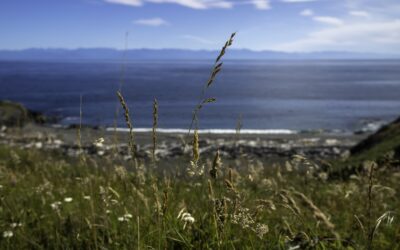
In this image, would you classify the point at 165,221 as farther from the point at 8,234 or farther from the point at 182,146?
the point at 182,146

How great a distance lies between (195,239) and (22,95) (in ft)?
327

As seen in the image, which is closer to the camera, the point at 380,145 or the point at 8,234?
the point at 8,234

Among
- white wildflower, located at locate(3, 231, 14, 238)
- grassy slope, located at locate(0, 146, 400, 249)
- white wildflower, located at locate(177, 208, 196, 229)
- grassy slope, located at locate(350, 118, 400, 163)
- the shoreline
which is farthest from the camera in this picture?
the shoreline

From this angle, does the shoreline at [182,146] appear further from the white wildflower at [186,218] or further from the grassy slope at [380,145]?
the white wildflower at [186,218]

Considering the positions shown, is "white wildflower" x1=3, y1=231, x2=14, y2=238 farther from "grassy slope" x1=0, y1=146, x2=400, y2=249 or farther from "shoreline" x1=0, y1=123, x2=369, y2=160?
"shoreline" x1=0, y1=123, x2=369, y2=160

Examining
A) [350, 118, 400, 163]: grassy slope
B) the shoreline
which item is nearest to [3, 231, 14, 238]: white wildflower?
[350, 118, 400, 163]: grassy slope

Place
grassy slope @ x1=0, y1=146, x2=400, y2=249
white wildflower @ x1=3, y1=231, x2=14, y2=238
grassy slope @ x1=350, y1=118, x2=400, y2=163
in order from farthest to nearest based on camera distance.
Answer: grassy slope @ x1=350, y1=118, x2=400, y2=163, white wildflower @ x1=3, y1=231, x2=14, y2=238, grassy slope @ x1=0, y1=146, x2=400, y2=249

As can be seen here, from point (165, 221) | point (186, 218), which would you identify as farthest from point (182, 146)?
point (165, 221)

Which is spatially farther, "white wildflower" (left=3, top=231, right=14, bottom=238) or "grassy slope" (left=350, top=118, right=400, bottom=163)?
"grassy slope" (left=350, top=118, right=400, bottom=163)

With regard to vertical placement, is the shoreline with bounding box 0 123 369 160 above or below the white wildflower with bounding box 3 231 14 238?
below

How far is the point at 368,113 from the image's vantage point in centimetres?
6812

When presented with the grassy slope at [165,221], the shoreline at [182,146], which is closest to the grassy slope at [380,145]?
the shoreline at [182,146]

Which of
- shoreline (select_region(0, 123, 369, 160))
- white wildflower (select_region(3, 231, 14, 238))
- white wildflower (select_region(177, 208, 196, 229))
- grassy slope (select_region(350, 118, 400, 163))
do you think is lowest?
shoreline (select_region(0, 123, 369, 160))

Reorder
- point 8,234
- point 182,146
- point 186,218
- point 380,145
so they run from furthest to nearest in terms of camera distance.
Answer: point 182,146 < point 380,145 < point 8,234 < point 186,218
